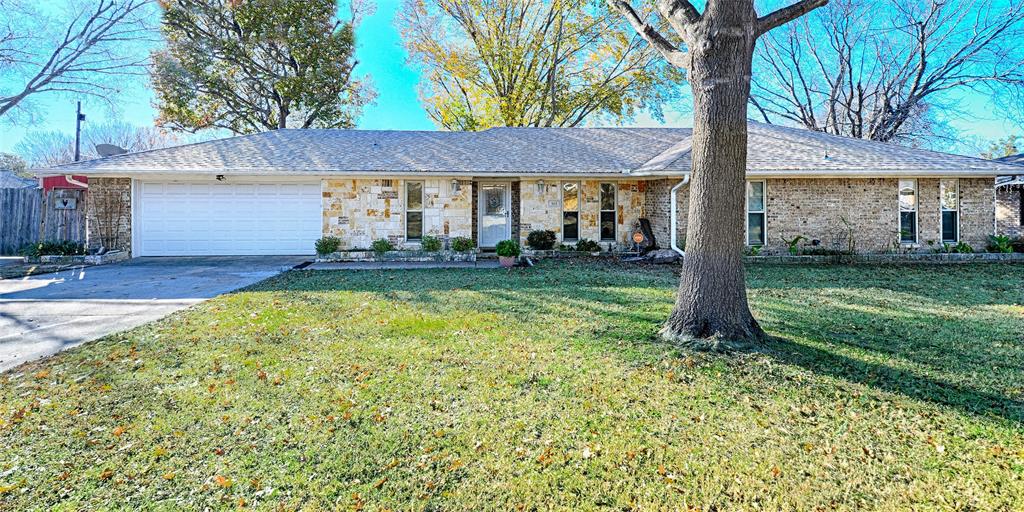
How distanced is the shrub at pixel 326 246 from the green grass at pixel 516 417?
19.5ft

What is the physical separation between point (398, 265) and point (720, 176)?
8.27m

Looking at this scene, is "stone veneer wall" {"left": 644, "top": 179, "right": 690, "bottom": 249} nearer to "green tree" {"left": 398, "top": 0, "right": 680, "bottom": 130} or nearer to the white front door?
the white front door

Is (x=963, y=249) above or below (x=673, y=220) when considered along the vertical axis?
below

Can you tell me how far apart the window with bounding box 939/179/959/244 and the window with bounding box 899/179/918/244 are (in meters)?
0.66

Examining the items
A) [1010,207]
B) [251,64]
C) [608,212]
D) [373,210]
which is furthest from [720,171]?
[251,64]

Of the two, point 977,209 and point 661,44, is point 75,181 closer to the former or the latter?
point 661,44

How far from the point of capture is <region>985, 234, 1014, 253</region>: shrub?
11734 millimetres

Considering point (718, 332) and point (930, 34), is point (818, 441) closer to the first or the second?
point (718, 332)

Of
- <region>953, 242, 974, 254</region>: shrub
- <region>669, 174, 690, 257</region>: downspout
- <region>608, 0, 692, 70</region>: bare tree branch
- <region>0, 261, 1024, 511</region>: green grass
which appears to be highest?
<region>608, 0, 692, 70</region>: bare tree branch

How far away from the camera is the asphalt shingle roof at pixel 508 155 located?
11.6 metres

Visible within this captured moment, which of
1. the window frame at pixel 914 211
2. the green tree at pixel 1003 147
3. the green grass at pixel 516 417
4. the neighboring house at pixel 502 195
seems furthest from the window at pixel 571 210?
the green tree at pixel 1003 147

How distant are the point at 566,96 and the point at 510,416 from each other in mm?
21639

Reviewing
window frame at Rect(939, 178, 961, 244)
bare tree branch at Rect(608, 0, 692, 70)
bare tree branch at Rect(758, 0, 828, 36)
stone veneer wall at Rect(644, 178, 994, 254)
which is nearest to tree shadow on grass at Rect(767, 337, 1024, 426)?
bare tree branch at Rect(608, 0, 692, 70)

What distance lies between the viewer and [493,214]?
44.7 ft
